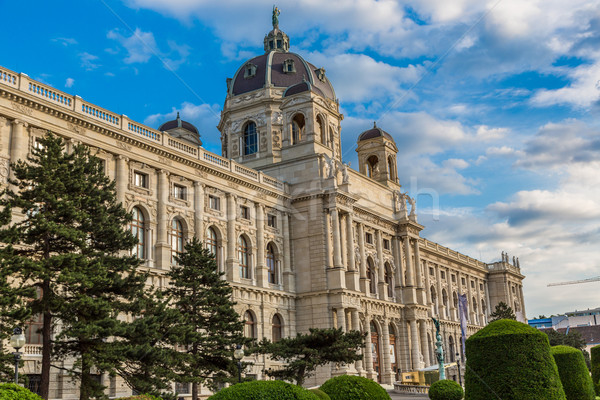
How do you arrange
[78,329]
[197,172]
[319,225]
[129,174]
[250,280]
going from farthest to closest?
1. [319,225]
2. [250,280]
3. [197,172]
4. [129,174]
5. [78,329]

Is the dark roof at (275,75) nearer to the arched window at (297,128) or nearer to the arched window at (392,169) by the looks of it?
the arched window at (297,128)

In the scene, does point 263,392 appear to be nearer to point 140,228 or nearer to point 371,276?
point 140,228

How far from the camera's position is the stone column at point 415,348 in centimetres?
6338

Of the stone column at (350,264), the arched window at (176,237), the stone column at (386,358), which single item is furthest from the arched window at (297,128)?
the arched window at (176,237)

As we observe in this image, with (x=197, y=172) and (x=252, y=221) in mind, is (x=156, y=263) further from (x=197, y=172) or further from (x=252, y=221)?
(x=252, y=221)

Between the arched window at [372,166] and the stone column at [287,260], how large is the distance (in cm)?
2012

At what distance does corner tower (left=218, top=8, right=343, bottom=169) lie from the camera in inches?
2297

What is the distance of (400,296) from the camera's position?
65.1 m

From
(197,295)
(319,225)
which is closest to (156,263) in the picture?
(197,295)

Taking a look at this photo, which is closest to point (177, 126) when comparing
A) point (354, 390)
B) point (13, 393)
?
point (354, 390)

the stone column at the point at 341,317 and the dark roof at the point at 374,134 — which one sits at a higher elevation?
the dark roof at the point at 374,134

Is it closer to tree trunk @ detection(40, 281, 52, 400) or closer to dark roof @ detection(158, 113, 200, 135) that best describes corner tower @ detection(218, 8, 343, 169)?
dark roof @ detection(158, 113, 200, 135)

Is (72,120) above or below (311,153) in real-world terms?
below

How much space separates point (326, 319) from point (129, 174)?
65.0 ft
